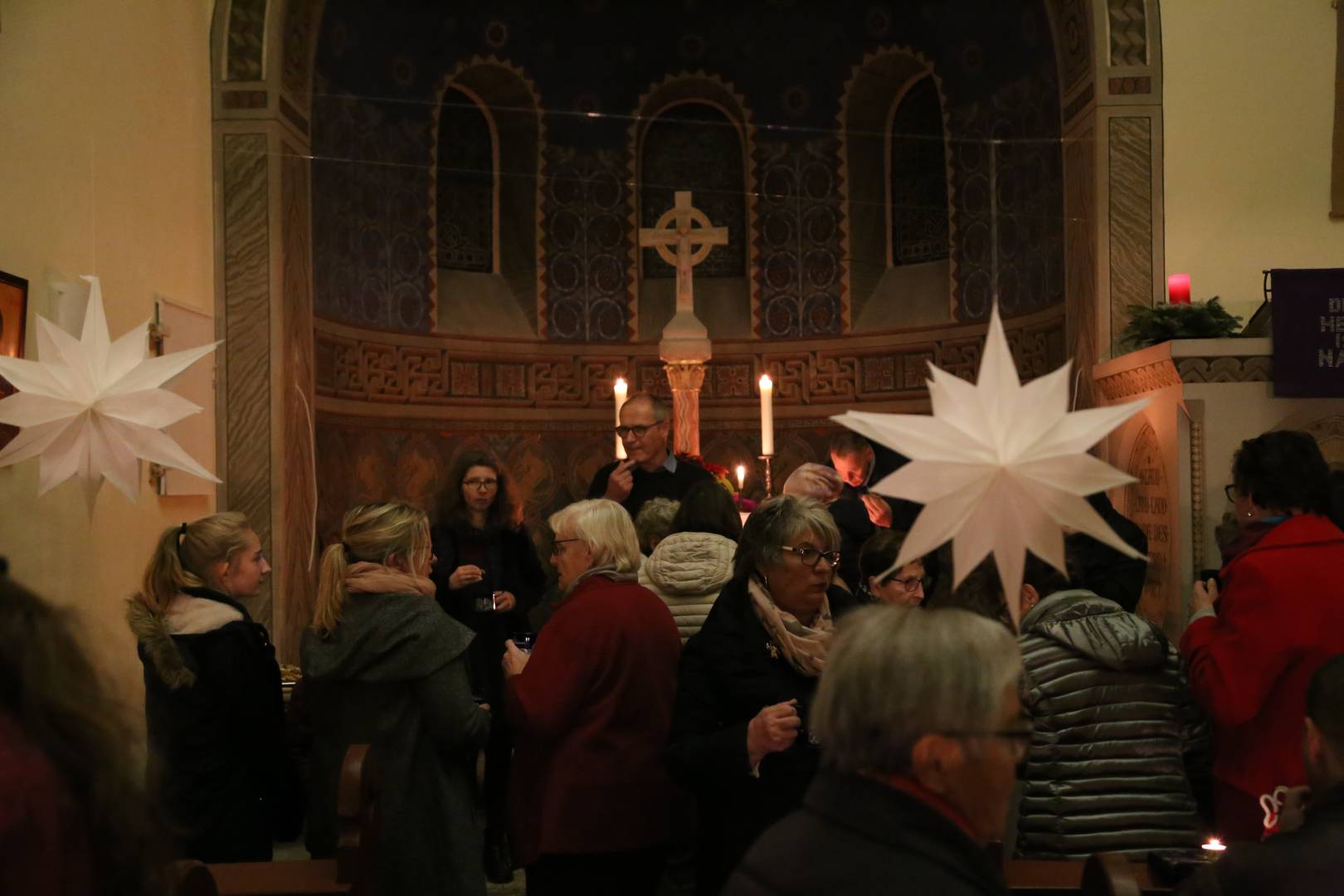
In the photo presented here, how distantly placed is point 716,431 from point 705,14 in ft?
9.90

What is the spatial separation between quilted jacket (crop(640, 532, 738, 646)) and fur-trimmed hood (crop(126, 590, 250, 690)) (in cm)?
109

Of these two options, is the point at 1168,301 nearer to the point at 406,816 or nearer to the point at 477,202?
the point at 406,816

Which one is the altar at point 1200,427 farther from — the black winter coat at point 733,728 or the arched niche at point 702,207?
the arched niche at point 702,207

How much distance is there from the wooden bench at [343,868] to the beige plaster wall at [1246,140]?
17.7 ft

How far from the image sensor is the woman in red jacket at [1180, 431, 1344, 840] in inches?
124

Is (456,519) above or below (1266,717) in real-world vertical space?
above

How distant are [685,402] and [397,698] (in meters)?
5.61

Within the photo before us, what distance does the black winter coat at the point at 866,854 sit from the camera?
158 cm

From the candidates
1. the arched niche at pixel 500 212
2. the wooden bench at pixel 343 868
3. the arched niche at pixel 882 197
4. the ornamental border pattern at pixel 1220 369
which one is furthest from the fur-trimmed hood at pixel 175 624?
the arched niche at pixel 882 197

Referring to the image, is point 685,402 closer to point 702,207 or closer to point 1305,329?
point 702,207

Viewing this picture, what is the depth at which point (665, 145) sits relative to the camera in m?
10.5

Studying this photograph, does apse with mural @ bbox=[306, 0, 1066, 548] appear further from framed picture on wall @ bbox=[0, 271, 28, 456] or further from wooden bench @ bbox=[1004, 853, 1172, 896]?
wooden bench @ bbox=[1004, 853, 1172, 896]

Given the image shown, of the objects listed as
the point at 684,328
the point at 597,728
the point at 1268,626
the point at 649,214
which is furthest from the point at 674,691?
the point at 649,214

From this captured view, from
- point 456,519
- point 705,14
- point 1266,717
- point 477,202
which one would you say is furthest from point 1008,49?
point 1266,717
